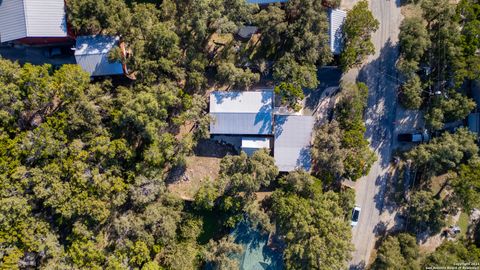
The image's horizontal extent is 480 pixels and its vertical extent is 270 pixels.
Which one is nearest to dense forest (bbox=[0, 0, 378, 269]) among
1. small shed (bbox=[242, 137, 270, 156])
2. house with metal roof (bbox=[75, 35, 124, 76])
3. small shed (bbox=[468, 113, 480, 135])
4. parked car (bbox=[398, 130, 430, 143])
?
house with metal roof (bbox=[75, 35, 124, 76])

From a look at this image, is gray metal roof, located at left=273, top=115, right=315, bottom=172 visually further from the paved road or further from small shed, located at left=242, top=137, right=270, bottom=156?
the paved road

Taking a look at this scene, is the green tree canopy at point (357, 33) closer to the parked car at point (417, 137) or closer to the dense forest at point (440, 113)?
the dense forest at point (440, 113)

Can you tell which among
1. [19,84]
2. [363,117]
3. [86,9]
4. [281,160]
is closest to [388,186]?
[363,117]

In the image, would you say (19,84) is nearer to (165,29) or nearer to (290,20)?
(165,29)

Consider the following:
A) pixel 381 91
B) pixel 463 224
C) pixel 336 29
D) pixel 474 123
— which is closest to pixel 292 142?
pixel 381 91

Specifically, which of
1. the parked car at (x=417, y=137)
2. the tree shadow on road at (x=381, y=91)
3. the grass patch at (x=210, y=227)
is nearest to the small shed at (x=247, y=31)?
the tree shadow on road at (x=381, y=91)

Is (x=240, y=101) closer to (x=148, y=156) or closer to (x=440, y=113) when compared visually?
(x=148, y=156)
